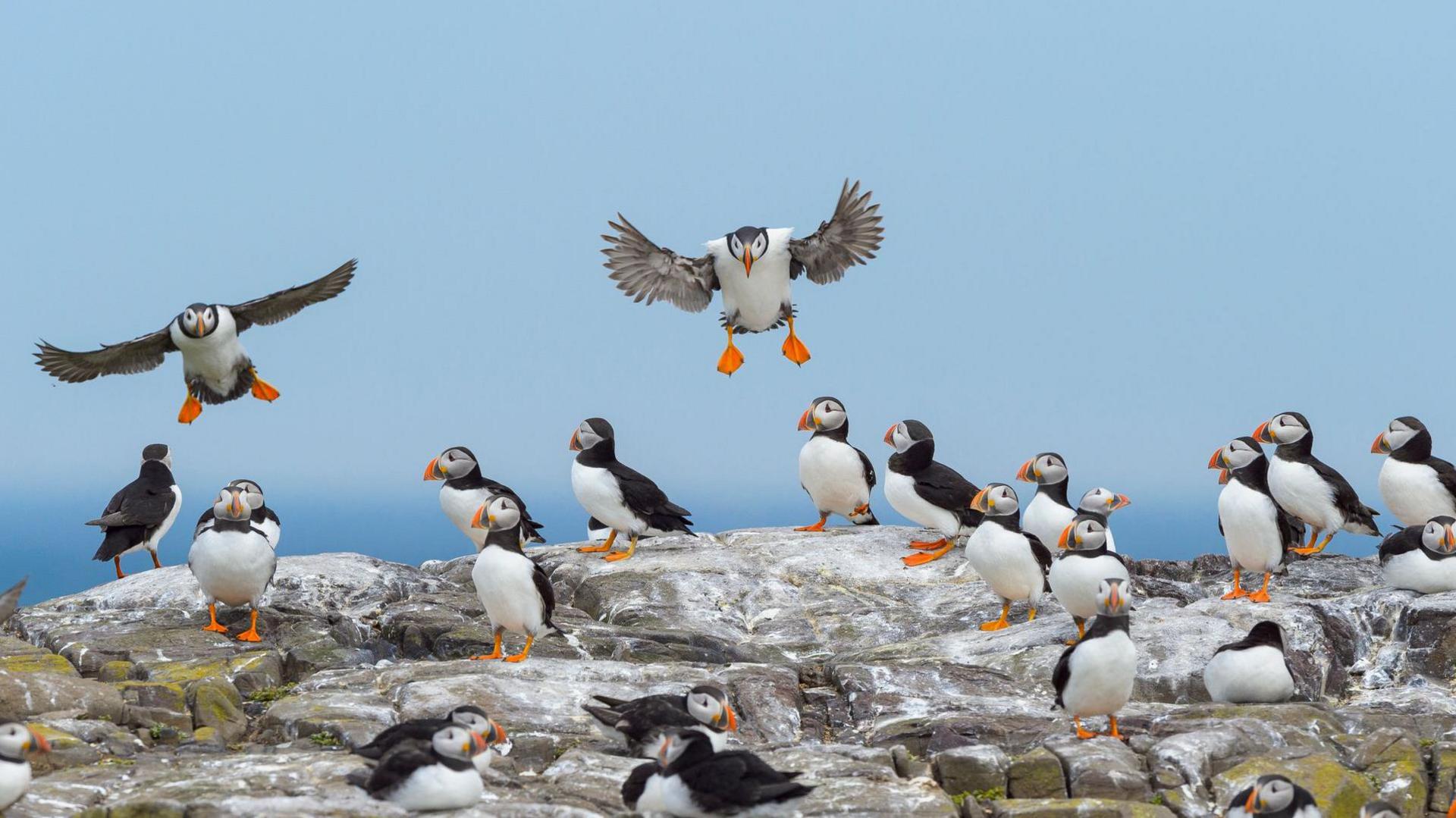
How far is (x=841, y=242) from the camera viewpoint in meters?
16.6

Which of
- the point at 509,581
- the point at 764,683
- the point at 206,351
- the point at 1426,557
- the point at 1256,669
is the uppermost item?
the point at 206,351

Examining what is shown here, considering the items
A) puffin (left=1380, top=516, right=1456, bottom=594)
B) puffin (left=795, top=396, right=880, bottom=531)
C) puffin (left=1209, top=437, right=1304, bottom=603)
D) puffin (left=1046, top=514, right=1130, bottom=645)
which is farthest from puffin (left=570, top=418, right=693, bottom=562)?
puffin (left=1380, top=516, right=1456, bottom=594)

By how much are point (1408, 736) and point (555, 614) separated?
6.02m

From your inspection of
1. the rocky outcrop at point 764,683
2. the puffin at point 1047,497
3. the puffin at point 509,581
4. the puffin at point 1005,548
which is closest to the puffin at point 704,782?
the rocky outcrop at point 764,683

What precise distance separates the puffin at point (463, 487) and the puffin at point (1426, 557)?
261 inches

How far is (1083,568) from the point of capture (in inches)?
425

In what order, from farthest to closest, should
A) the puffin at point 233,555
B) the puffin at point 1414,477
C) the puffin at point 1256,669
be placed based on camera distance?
the puffin at point 1414,477 → the puffin at point 233,555 → the puffin at point 1256,669

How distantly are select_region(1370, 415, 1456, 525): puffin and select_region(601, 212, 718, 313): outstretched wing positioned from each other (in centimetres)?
660

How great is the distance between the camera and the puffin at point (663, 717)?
338 inches

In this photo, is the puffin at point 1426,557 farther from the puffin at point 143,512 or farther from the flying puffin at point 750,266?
the puffin at point 143,512

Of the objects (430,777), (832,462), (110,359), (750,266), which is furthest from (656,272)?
(430,777)

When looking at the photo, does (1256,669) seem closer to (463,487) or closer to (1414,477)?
(1414,477)

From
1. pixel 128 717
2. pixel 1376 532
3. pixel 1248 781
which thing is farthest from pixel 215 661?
pixel 1376 532

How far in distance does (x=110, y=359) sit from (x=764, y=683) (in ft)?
24.8
